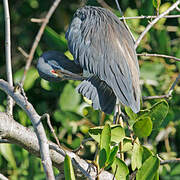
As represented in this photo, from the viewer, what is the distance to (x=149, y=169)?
4.31ft

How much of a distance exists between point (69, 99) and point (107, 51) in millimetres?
382

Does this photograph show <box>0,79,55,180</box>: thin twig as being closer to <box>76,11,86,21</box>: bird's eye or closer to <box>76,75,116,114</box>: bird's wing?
<box>76,75,116,114</box>: bird's wing

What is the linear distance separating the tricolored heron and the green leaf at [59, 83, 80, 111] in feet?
0.30

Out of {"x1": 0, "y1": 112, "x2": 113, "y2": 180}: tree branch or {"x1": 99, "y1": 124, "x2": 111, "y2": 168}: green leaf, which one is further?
{"x1": 0, "y1": 112, "x2": 113, "y2": 180}: tree branch

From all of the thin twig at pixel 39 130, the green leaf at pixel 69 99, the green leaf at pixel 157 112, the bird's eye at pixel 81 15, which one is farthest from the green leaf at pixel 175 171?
the thin twig at pixel 39 130

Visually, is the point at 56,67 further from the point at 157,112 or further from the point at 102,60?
the point at 157,112

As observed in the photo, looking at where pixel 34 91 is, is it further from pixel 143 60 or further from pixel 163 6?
pixel 163 6

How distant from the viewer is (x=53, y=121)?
2457mm

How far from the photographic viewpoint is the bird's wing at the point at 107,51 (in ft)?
6.10

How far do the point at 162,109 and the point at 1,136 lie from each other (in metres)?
0.54

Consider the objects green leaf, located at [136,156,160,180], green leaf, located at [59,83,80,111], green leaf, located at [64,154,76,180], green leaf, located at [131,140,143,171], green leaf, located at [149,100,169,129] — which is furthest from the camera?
green leaf, located at [59,83,80,111]

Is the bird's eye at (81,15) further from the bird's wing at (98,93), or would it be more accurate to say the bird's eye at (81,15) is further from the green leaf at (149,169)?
the green leaf at (149,169)

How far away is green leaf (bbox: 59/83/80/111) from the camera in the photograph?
220 cm

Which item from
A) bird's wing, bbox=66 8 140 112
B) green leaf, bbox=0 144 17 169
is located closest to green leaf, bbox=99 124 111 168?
bird's wing, bbox=66 8 140 112
